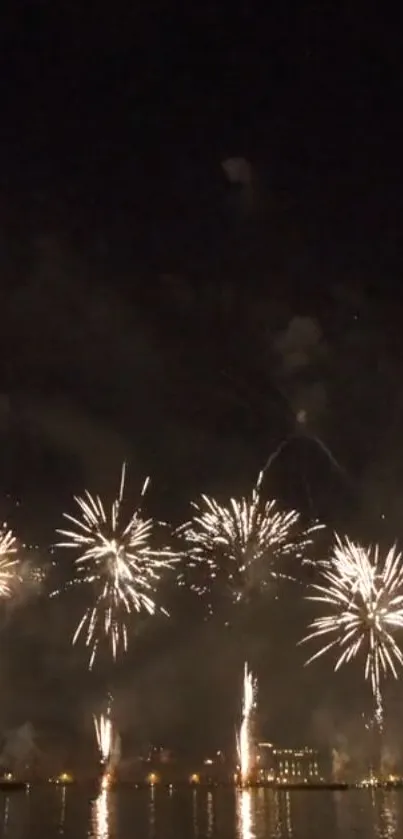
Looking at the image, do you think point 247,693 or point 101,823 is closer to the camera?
point 247,693

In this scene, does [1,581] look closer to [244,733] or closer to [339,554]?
[339,554]

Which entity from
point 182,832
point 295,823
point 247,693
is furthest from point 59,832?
point 295,823

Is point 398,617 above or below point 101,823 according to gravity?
above

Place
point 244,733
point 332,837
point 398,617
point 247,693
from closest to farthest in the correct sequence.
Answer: point 398,617 < point 332,837 < point 247,693 < point 244,733

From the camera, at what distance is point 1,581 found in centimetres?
5197

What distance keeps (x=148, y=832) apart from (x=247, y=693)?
470 inches

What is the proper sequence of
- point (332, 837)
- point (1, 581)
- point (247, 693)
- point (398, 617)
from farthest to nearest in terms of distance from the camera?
1. point (247, 693)
2. point (332, 837)
3. point (1, 581)
4. point (398, 617)

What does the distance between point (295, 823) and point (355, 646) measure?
36386mm

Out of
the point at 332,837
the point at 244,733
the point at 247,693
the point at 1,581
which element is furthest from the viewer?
the point at 244,733

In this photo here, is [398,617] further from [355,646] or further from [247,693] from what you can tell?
[247,693]

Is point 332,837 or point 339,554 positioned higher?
point 339,554

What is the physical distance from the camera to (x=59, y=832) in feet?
215

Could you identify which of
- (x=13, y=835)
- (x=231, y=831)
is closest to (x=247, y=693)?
(x=231, y=831)

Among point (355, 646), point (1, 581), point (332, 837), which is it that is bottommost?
point (332, 837)
